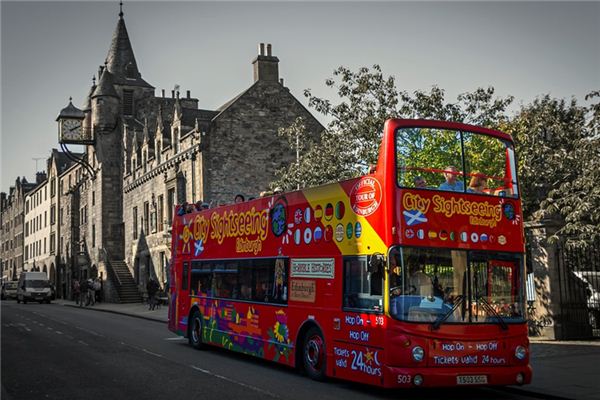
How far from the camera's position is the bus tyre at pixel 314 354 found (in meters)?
11.9

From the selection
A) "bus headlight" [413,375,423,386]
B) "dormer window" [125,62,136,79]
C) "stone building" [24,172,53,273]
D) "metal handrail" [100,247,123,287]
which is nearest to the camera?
"bus headlight" [413,375,423,386]

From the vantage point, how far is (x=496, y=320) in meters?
10.4

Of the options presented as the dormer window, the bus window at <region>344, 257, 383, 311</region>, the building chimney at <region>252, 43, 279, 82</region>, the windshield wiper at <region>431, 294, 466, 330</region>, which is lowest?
the windshield wiper at <region>431, 294, 466, 330</region>

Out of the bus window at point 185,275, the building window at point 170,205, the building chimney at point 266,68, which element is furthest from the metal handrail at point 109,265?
the bus window at point 185,275

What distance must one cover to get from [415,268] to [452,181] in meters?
1.63

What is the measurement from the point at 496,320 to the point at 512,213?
5.92 feet

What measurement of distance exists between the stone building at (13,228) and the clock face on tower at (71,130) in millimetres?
43143

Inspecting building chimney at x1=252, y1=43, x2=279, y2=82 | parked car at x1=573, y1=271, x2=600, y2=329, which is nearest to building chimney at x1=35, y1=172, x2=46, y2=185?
building chimney at x1=252, y1=43, x2=279, y2=82

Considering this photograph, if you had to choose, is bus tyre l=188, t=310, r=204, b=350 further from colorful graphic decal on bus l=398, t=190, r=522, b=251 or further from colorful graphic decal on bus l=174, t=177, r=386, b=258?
colorful graphic decal on bus l=398, t=190, r=522, b=251

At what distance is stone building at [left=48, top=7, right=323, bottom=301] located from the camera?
113 ft

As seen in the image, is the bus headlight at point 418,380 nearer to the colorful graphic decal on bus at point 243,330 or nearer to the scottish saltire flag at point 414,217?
the scottish saltire flag at point 414,217

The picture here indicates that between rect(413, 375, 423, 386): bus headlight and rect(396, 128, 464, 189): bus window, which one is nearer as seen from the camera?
rect(413, 375, 423, 386): bus headlight

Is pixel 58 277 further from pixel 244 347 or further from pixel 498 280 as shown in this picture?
pixel 498 280

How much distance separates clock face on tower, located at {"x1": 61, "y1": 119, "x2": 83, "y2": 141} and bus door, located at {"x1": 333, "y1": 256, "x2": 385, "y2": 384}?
44872mm
